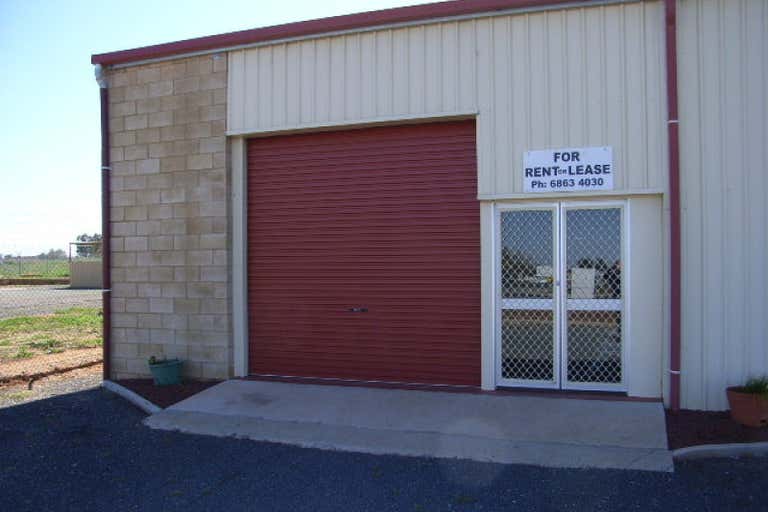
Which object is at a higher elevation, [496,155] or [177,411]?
[496,155]

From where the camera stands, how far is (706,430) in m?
5.70

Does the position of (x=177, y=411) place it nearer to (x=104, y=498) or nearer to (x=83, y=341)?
(x=104, y=498)

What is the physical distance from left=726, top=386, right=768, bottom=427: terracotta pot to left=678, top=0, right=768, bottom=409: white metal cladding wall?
47cm

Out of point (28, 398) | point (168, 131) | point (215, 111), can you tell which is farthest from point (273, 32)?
point (28, 398)

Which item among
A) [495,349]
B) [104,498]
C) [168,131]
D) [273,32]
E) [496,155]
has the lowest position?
[104,498]

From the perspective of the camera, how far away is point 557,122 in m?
6.84

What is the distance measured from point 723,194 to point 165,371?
7329 millimetres

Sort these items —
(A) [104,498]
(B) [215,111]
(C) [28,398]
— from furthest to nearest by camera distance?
1. (B) [215,111]
2. (C) [28,398]
3. (A) [104,498]

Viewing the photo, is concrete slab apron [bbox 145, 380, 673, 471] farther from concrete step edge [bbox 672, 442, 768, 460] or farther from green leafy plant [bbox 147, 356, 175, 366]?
green leafy plant [bbox 147, 356, 175, 366]

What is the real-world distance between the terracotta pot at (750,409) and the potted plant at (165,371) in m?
6.84

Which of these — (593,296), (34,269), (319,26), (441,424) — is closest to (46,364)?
(319,26)

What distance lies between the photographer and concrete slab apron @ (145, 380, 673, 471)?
5285 mm

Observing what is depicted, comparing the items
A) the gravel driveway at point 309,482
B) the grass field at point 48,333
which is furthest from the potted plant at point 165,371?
the grass field at point 48,333

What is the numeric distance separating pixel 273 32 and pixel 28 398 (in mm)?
5921
